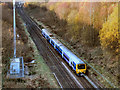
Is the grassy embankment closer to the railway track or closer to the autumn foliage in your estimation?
the railway track

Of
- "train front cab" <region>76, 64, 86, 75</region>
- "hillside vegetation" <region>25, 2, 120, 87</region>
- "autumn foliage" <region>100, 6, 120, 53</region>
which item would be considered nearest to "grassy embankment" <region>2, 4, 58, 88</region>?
"train front cab" <region>76, 64, 86, 75</region>

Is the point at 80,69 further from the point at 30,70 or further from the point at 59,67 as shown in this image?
the point at 30,70

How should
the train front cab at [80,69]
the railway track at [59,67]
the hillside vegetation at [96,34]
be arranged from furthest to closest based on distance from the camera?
the hillside vegetation at [96,34], the train front cab at [80,69], the railway track at [59,67]

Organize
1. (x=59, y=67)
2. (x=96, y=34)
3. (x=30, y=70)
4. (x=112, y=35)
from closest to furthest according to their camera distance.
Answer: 1. (x=112, y=35)
2. (x=30, y=70)
3. (x=59, y=67)
4. (x=96, y=34)

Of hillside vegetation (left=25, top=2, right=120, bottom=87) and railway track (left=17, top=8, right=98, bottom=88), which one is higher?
hillside vegetation (left=25, top=2, right=120, bottom=87)

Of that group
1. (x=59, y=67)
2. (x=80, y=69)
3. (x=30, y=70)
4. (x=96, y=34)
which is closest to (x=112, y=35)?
(x=80, y=69)

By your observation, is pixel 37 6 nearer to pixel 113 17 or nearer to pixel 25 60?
pixel 25 60

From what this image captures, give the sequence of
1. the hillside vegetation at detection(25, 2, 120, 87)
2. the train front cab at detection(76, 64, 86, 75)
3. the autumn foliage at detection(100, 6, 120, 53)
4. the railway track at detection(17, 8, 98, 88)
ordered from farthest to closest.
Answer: the hillside vegetation at detection(25, 2, 120, 87) → the autumn foliage at detection(100, 6, 120, 53) → the train front cab at detection(76, 64, 86, 75) → the railway track at detection(17, 8, 98, 88)

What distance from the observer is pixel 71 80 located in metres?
19.8

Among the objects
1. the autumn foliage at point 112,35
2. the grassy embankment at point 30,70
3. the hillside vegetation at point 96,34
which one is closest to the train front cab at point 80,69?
the hillside vegetation at point 96,34

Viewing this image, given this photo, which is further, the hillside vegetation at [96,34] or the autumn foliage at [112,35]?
the hillside vegetation at [96,34]

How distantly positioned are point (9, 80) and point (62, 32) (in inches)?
898

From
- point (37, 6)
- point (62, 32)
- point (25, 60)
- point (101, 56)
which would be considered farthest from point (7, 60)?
point (37, 6)

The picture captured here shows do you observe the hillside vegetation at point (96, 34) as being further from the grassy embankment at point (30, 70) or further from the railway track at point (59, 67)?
the grassy embankment at point (30, 70)
